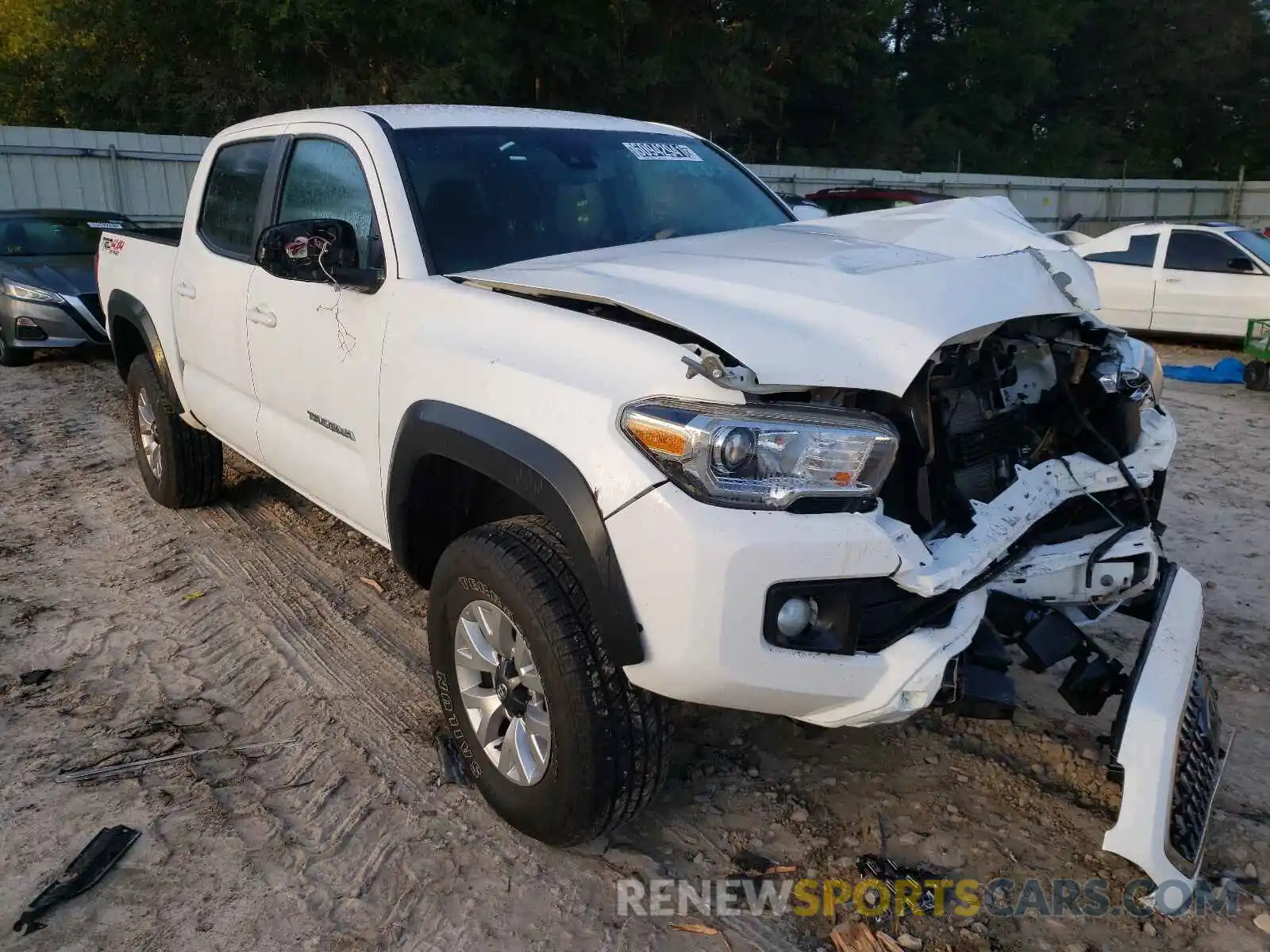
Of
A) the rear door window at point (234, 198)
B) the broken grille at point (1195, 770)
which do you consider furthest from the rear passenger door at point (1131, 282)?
the rear door window at point (234, 198)

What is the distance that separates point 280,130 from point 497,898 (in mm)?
3136

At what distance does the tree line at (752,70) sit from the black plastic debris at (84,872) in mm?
16514

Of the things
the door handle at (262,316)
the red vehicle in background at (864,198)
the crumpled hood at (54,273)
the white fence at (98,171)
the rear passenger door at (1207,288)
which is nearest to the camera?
the door handle at (262,316)

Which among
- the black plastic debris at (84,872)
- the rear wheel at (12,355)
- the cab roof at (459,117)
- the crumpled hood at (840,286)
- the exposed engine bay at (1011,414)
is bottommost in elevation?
the black plastic debris at (84,872)

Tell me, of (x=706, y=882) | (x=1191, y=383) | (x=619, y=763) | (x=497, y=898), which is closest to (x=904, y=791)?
(x=706, y=882)

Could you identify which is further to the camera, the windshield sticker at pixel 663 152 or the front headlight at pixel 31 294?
the front headlight at pixel 31 294

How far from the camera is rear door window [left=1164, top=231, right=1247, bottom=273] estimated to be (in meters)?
11.2

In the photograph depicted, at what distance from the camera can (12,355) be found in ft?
31.6

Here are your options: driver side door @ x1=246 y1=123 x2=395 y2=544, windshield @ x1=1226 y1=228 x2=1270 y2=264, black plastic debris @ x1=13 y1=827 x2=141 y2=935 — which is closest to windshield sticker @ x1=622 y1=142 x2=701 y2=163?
driver side door @ x1=246 y1=123 x2=395 y2=544

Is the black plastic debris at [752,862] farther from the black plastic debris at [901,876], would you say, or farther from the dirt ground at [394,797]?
the black plastic debris at [901,876]

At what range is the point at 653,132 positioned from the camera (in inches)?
169

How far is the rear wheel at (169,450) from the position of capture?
17.3 ft

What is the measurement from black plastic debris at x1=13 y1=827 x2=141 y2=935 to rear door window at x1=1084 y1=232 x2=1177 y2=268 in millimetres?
11601

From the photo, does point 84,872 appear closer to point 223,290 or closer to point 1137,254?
point 223,290
